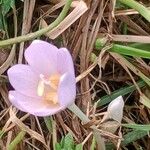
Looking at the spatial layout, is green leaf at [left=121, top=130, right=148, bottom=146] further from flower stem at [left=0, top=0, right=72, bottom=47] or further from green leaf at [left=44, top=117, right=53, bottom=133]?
flower stem at [left=0, top=0, right=72, bottom=47]

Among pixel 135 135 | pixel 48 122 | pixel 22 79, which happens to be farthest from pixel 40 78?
pixel 135 135

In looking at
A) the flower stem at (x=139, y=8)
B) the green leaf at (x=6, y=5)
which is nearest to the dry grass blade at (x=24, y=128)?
the green leaf at (x=6, y=5)

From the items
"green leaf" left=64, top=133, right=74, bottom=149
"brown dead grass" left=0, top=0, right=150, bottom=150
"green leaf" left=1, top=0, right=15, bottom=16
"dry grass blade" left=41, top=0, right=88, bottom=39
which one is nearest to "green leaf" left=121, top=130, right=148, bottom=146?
"brown dead grass" left=0, top=0, right=150, bottom=150

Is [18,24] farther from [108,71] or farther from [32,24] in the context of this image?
[108,71]

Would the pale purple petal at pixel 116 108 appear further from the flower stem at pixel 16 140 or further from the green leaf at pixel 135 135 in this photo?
the flower stem at pixel 16 140

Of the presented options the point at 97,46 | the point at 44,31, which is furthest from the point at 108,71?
the point at 44,31

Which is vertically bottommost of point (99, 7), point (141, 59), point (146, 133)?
point (146, 133)
